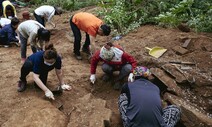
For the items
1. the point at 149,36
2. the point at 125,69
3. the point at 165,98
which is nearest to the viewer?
the point at 165,98

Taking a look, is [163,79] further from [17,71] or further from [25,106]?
[17,71]

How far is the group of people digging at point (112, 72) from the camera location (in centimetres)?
385

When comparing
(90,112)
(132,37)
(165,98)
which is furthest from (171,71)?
(132,37)

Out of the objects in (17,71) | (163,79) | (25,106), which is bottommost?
(17,71)

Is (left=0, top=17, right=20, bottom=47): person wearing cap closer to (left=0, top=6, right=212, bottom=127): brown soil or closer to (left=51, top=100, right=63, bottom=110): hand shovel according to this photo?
(left=0, top=6, right=212, bottom=127): brown soil

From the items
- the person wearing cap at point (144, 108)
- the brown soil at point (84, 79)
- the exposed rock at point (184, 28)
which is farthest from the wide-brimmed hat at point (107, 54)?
the exposed rock at point (184, 28)

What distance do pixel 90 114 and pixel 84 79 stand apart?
1.39 metres

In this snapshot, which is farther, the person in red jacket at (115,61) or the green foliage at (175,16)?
the green foliage at (175,16)

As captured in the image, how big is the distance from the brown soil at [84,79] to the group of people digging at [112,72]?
0.66 feet

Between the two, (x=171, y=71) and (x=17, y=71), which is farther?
(x=17, y=71)

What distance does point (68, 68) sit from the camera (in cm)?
643

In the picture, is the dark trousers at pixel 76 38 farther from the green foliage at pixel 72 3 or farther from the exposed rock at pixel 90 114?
the green foliage at pixel 72 3

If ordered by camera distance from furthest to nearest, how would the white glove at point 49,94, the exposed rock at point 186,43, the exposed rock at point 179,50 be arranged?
the exposed rock at point 186,43 < the exposed rock at point 179,50 < the white glove at point 49,94

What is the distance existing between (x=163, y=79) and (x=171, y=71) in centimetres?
31
